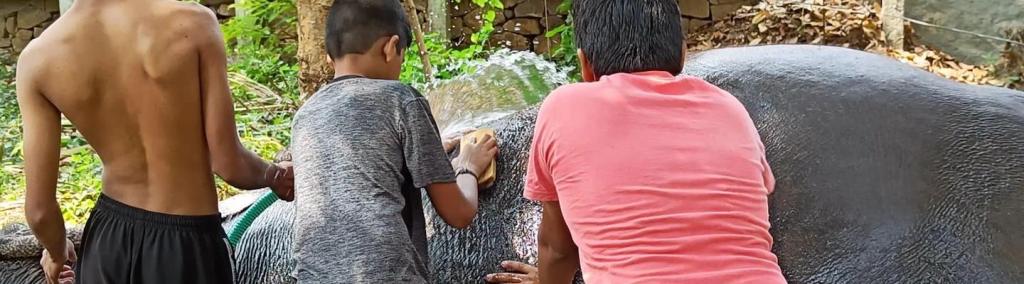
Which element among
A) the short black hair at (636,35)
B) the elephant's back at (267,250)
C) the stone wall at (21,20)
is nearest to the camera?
the short black hair at (636,35)

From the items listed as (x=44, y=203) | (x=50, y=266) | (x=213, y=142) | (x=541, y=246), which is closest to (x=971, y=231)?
(x=541, y=246)

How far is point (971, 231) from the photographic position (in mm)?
2203

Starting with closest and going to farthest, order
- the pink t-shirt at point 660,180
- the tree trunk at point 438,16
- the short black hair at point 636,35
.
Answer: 1. the pink t-shirt at point 660,180
2. the short black hair at point 636,35
3. the tree trunk at point 438,16

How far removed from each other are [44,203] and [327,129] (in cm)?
79

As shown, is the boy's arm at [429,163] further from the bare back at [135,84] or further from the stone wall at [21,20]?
the stone wall at [21,20]

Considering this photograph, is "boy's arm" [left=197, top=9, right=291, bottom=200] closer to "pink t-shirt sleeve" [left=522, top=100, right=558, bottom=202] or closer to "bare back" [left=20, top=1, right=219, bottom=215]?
"bare back" [left=20, top=1, right=219, bottom=215]

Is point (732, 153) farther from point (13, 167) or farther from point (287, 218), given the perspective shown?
point (13, 167)

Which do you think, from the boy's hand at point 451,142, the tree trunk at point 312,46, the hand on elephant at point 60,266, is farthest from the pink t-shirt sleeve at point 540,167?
the tree trunk at point 312,46

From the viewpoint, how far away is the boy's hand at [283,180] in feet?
8.96

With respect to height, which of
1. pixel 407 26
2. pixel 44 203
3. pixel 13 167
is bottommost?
pixel 13 167

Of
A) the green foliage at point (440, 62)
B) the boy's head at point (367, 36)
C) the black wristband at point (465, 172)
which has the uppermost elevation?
the boy's head at point (367, 36)

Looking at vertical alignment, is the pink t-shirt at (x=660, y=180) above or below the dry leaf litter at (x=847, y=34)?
above

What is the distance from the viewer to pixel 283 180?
9.03 ft

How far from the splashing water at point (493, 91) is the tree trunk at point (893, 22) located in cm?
259
